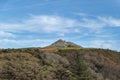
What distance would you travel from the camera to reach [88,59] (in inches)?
2165

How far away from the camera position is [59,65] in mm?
46125

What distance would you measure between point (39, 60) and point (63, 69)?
6585 millimetres

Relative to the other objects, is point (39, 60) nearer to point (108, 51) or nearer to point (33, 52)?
point (33, 52)

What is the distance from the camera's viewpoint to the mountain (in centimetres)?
3975

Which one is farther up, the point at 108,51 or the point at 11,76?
the point at 108,51

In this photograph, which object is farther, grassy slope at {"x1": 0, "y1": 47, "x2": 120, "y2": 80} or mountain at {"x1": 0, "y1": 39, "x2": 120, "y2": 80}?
grassy slope at {"x1": 0, "y1": 47, "x2": 120, "y2": 80}

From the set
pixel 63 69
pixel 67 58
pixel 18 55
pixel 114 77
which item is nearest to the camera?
pixel 63 69

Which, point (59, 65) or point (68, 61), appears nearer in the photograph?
point (59, 65)

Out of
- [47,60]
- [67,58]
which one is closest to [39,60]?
[47,60]

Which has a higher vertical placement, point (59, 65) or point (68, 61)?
point (68, 61)

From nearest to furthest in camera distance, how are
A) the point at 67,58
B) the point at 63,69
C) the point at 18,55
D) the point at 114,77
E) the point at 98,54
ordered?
the point at 63,69 < the point at 18,55 < the point at 114,77 < the point at 67,58 < the point at 98,54

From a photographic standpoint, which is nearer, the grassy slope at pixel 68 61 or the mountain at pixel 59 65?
the mountain at pixel 59 65

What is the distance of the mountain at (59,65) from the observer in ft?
130

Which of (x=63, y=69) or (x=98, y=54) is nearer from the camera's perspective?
(x=63, y=69)
